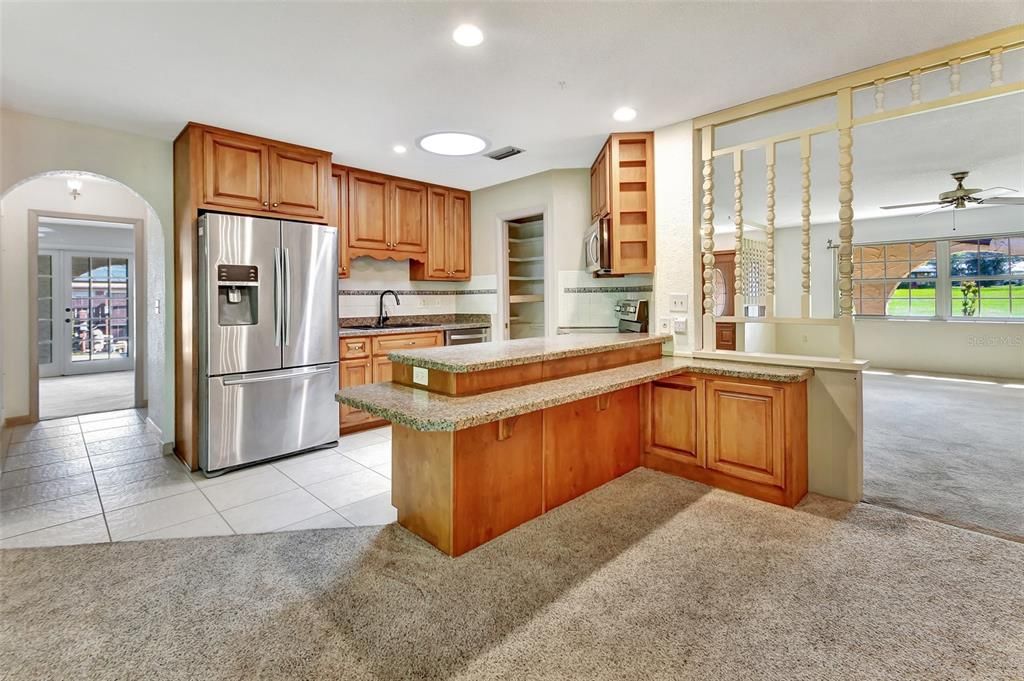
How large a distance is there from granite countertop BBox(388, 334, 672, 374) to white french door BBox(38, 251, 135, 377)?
7.91m

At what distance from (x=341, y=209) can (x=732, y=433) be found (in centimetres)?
370

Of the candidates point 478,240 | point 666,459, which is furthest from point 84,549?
point 478,240

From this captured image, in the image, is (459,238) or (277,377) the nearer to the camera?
(277,377)

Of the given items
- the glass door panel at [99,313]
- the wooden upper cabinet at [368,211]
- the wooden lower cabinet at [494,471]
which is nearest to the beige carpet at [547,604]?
the wooden lower cabinet at [494,471]

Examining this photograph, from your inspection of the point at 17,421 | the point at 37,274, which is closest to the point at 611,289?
the point at 37,274

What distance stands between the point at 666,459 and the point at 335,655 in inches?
91.7

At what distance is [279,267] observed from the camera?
348cm

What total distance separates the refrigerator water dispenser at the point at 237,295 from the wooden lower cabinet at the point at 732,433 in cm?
286

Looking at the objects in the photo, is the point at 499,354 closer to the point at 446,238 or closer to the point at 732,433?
the point at 732,433

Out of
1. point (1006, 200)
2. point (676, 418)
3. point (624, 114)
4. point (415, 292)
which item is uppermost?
point (624, 114)

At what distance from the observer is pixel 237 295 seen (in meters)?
3.33

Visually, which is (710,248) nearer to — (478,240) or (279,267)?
(478,240)

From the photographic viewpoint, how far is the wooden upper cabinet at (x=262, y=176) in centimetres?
330

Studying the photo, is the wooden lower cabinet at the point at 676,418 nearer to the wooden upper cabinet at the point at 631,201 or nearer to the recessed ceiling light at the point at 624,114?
the wooden upper cabinet at the point at 631,201
